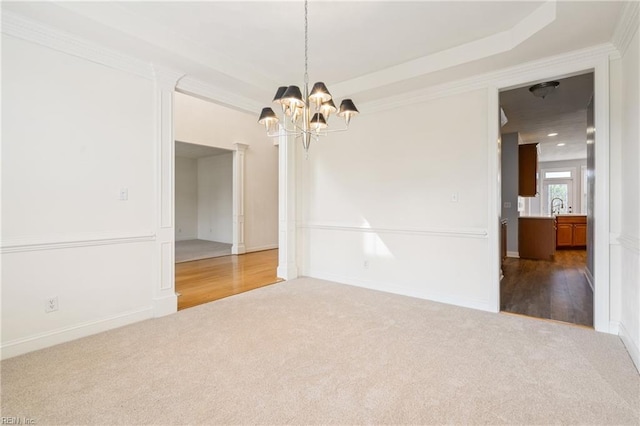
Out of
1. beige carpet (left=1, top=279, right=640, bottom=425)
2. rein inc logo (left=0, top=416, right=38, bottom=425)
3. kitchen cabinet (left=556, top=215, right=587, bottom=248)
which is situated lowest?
rein inc logo (left=0, top=416, right=38, bottom=425)

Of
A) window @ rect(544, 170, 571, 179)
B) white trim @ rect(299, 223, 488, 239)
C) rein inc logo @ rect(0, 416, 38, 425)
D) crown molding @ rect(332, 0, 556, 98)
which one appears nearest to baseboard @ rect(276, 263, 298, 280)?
white trim @ rect(299, 223, 488, 239)

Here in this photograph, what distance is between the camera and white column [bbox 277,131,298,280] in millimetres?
4773

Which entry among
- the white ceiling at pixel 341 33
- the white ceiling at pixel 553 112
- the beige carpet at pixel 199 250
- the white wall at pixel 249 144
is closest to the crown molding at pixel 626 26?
the white ceiling at pixel 341 33

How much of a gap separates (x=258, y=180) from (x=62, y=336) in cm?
558

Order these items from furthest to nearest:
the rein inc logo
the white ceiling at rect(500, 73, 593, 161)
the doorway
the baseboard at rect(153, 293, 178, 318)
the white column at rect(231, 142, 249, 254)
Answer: the white column at rect(231, 142, 249, 254) < the white ceiling at rect(500, 73, 593, 161) < the doorway < the baseboard at rect(153, 293, 178, 318) < the rein inc logo

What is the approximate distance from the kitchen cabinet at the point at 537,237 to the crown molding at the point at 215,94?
598 centimetres

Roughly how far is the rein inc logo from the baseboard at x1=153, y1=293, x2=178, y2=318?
1504mm

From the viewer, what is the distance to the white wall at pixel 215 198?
882 cm

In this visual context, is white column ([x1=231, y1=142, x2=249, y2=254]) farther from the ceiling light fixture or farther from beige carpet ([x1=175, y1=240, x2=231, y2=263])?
the ceiling light fixture

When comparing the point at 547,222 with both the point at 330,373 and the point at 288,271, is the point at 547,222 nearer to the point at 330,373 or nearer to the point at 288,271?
the point at 288,271

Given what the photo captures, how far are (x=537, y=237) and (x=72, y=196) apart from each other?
25.3ft

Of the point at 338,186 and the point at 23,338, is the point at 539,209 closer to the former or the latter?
the point at 338,186

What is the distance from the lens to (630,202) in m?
2.42

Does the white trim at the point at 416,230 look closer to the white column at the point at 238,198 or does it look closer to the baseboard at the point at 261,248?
the white column at the point at 238,198
